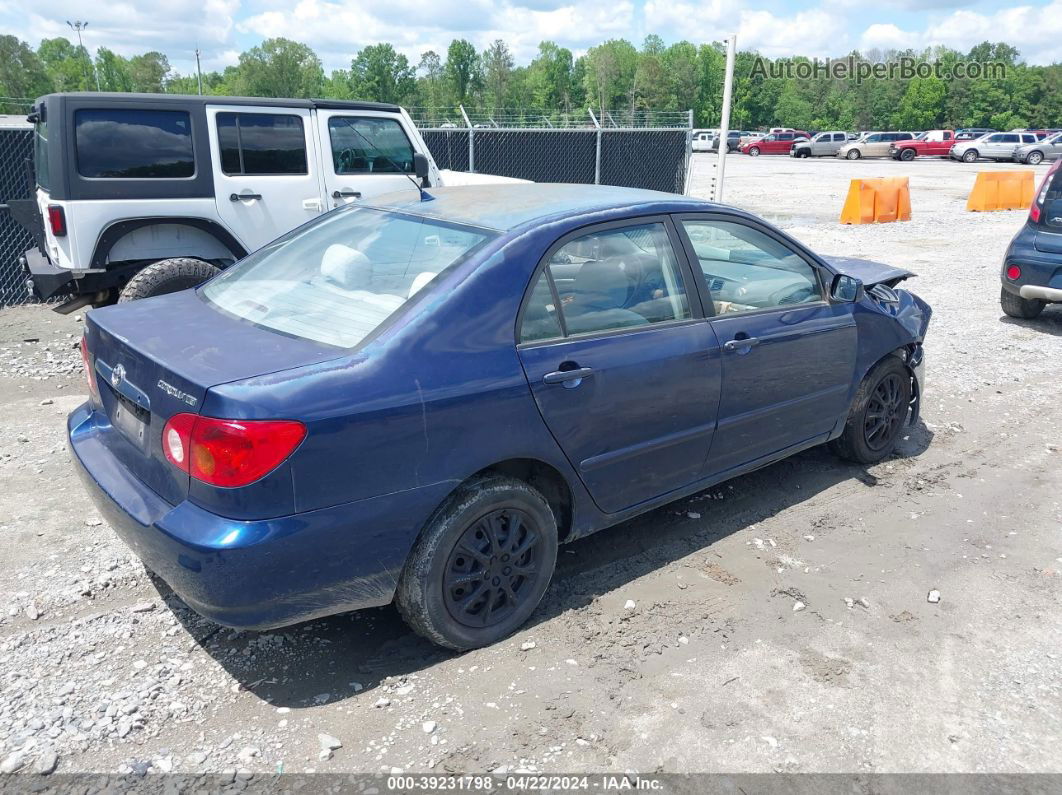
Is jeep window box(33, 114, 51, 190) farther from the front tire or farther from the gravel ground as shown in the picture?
the front tire

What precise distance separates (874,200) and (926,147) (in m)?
34.6

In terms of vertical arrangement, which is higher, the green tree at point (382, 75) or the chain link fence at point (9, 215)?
the green tree at point (382, 75)

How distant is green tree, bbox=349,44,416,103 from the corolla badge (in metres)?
95.0

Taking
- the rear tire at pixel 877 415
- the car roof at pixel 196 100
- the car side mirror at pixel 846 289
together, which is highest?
the car roof at pixel 196 100

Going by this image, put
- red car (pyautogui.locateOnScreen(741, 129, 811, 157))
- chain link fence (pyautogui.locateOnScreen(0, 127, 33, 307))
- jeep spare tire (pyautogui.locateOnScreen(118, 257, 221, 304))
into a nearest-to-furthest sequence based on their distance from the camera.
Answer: jeep spare tire (pyautogui.locateOnScreen(118, 257, 221, 304)) → chain link fence (pyautogui.locateOnScreen(0, 127, 33, 307)) → red car (pyautogui.locateOnScreen(741, 129, 811, 157))

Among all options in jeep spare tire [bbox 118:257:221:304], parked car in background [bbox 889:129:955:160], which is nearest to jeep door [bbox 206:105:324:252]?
jeep spare tire [bbox 118:257:221:304]

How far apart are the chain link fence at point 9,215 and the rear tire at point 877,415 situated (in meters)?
8.50

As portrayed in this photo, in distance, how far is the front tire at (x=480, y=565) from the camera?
3037 mm

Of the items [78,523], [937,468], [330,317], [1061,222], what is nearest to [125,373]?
[330,317]

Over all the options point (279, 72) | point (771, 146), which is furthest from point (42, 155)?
point (279, 72)

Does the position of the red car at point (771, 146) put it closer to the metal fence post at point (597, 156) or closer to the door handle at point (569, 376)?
the metal fence post at point (597, 156)

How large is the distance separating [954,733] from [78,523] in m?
3.97

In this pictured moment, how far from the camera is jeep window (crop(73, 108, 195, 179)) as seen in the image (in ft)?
21.4

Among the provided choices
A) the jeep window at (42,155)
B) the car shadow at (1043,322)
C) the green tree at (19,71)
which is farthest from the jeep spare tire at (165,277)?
the green tree at (19,71)
